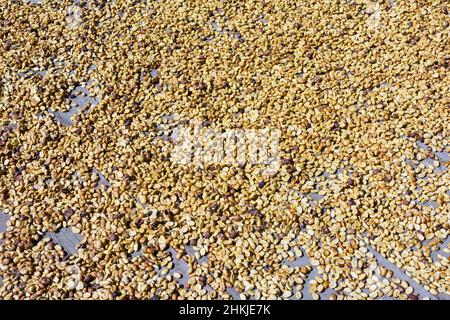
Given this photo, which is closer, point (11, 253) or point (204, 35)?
point (11, 253)

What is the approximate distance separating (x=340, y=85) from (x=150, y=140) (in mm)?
1322

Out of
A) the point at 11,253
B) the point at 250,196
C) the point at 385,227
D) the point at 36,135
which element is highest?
the point at 36,135

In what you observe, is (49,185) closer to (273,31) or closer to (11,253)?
(11,253)

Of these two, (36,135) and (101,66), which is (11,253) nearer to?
(36,135)

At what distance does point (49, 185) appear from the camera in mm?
2965

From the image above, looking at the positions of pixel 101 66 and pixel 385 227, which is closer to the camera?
pixel 385 227

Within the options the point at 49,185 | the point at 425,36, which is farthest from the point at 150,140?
→ the point at 425,36

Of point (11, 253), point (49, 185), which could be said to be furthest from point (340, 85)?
point (11, 253)

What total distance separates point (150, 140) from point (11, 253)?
1.02 metres

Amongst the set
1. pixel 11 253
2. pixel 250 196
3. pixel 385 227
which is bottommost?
pixel 385 227

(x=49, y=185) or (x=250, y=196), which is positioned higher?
(x=49, y=185)
